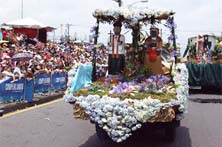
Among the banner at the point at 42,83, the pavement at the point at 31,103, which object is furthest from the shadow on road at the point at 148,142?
the banner at the point at 42,83

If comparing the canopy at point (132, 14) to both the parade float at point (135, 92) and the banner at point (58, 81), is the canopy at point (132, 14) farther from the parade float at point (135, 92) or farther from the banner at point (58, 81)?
the banner at point (58, 81)

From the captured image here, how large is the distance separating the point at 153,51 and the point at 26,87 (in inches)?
282

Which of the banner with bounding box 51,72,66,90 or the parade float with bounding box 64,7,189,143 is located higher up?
the parade float with bounding box 64,7,189,143

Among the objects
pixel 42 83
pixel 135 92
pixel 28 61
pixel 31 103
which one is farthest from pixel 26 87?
pixel 135 92

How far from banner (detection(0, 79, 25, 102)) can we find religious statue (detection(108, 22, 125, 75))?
18.8 ft

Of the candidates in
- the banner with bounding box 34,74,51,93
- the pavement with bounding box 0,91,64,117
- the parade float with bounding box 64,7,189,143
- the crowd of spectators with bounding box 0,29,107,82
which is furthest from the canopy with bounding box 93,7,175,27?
the banner with bounding box 34,74,51,93

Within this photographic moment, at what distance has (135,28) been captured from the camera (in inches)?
372

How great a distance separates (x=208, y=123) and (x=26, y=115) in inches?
192

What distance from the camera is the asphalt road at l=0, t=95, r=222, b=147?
8977 mm

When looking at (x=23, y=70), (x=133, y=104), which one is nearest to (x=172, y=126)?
(x=133, y=104)

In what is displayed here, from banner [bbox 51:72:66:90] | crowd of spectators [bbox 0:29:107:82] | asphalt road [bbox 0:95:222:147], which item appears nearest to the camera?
asphalt road [bbox 0:95:222:147]

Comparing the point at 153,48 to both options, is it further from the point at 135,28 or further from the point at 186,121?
the point at 186,121

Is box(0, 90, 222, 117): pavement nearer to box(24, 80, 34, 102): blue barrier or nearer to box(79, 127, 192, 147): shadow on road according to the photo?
box(24, 80, 34, 102): blue barrier

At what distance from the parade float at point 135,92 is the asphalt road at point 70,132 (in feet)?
1.96
